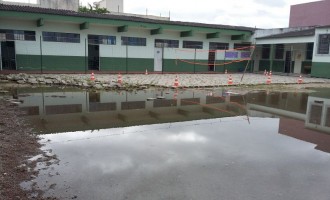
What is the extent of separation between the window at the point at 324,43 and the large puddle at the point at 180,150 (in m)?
15.6

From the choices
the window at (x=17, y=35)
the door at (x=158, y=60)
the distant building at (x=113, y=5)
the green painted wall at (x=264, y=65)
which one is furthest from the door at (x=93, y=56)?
the distant building at (x=113, y=5)

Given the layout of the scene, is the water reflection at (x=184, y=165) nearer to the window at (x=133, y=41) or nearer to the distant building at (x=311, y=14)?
the window at (x=133, y=41)

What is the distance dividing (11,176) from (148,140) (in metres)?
2.93

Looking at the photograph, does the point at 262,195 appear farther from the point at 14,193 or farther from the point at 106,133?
the point at 106,133

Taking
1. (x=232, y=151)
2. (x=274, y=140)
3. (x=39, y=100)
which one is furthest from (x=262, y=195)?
(x=39, y=100)

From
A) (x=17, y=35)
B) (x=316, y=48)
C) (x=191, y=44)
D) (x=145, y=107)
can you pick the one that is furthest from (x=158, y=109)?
(x=191, y=44)

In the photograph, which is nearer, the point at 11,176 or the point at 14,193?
the point at 14,193

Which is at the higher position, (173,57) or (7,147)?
(173,57)

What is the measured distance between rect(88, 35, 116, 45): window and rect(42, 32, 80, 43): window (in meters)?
1.06

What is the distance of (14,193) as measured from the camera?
3908 millimetres

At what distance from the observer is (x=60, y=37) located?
947 inches

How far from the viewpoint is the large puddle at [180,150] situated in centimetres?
426

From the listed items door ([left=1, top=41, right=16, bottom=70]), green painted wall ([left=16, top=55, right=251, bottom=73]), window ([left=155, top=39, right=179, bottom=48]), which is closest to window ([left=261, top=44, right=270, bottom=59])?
green painted wall ([left=16, top=55, right=251, bottom=73])

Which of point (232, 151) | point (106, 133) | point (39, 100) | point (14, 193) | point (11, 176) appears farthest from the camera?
point (39, 100)
